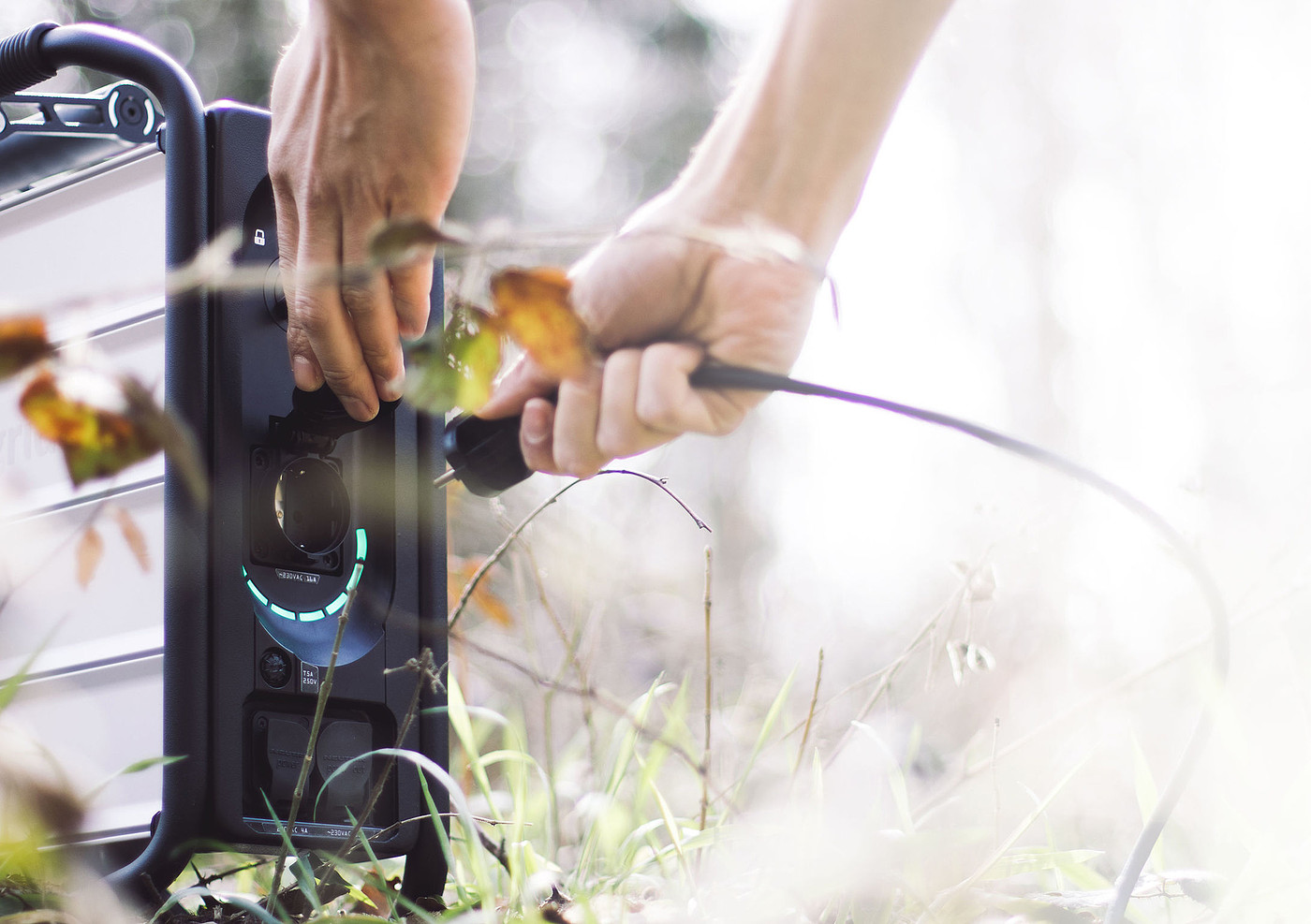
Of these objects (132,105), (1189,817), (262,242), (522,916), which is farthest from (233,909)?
(1189,817)

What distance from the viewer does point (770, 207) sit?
0.75 m

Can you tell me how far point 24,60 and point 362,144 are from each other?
36cm

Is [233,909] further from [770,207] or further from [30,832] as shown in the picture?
[770,207]

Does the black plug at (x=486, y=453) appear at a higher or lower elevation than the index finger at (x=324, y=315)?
lower

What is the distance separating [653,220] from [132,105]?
0.45 metres

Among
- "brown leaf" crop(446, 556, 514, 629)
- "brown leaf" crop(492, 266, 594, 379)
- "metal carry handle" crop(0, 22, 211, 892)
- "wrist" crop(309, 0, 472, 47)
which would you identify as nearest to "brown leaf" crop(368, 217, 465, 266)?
"brown leaf" crop(492, 266, 594, 379)

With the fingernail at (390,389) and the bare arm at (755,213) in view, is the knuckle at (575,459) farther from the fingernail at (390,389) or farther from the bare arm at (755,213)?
the fingernail at (390,389)

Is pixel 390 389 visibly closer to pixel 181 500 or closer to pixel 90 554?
pixel 181 500

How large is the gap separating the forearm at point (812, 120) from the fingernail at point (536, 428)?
0.19 metres

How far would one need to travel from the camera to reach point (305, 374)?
79 centimetres

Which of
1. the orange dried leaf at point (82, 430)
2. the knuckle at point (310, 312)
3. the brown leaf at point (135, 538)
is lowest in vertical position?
the brown leaf at point (135, 538)

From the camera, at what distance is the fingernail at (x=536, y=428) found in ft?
2.25

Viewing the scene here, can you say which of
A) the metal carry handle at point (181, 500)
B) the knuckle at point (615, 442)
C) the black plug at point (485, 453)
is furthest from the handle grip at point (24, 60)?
the knuckle at point (615, 442)

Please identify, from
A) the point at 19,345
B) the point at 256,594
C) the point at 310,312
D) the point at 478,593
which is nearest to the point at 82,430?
the point at 19,345
